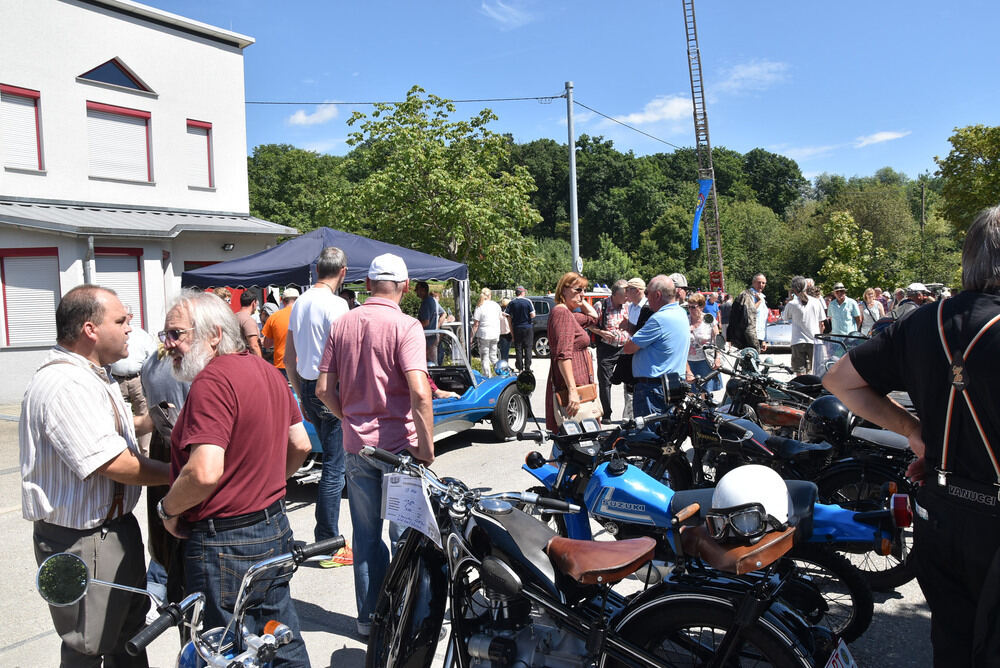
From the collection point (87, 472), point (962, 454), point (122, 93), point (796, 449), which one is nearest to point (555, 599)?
point (962, 454)

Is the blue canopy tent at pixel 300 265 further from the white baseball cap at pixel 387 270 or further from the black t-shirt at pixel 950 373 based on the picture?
the black t-shirt at pixel 950 373

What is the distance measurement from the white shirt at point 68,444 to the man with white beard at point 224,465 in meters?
0.27

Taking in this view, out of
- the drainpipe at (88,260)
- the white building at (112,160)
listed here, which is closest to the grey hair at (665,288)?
the white building at (112,160)

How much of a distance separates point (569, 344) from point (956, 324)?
3.80 meters

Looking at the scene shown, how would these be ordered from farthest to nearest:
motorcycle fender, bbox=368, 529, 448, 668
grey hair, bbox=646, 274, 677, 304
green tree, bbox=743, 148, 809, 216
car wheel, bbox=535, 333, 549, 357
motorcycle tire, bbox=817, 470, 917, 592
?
1. green tree, bbox=743, 148, 809, 216
2. car wheel, bbox=535, 333, 549, 357
3. grey hair, bbox=646, 274, 677, 304
4. motorcycle tire, bbox=817, 470, 917, 592
5. motorcycle fender, bbox=368, 529, 448, 668

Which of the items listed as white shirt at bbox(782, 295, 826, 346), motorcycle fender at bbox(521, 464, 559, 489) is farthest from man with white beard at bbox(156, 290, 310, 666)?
white shirt at bbox(782, 295, 826, 346)

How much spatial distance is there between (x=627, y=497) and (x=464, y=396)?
4.97 metres

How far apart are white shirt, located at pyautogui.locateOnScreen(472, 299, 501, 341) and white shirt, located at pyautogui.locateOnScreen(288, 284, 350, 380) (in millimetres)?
8479

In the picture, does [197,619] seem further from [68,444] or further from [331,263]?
[331,263]

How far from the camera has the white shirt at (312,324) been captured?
5102 mm

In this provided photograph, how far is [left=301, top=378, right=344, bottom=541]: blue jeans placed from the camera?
15.4 ft

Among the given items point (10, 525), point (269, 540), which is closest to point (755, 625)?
point (269, 540)

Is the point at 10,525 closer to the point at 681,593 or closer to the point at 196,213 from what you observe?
the point at 681,593

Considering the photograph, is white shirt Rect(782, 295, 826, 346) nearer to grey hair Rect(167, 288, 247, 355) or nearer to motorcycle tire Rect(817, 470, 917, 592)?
motorcycle tire Rect(817, 470, 917, 592)
